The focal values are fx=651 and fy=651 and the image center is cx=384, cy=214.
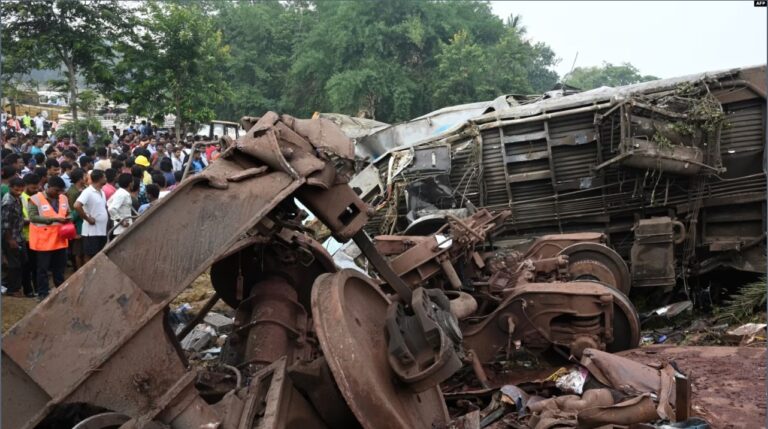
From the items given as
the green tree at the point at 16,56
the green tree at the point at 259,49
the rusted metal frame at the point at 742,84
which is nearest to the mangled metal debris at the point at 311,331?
the rusted metal frame at the point at 742,84

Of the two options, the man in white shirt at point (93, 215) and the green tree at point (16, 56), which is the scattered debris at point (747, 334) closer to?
the man in white shirt at point (93, 215)

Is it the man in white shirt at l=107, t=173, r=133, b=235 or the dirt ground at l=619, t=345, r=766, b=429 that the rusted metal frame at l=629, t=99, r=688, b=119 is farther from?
the man in white shirt at l=107, t=173, r=133, b=235

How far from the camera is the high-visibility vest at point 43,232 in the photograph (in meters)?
7.03

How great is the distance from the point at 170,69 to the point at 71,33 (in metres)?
3.18

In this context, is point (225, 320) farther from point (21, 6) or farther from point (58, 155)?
point (21, 6)

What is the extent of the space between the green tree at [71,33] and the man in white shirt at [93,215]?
7.18 metres

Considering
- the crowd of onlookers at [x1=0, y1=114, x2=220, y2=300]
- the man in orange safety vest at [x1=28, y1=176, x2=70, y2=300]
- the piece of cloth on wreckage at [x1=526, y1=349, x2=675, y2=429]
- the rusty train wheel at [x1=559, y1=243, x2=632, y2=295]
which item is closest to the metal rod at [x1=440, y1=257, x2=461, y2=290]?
the piece of cloth on wreckage at [x1=526, y1=349, x2=675, y2=429]

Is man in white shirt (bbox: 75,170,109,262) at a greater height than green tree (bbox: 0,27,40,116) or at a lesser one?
lesser

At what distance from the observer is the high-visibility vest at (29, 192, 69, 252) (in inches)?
277

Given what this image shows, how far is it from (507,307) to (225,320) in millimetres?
3246

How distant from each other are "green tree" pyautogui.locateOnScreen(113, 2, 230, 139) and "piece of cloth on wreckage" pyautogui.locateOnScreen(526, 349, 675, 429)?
14354mm

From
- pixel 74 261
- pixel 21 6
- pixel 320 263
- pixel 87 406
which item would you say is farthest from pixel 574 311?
pixel 21 6

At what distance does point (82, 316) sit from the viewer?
281cm

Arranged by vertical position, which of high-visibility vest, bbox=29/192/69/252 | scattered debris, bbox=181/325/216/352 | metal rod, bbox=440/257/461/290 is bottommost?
scattered debris, bbox=181/325/216/352
